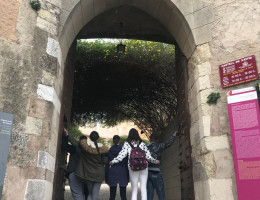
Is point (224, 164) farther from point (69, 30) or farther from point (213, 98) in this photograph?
point (69, 30)

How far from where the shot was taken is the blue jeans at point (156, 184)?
3.93m

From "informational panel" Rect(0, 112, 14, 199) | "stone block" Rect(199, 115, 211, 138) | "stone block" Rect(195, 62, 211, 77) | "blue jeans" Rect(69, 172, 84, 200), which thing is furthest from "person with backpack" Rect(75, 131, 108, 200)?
"stone block" Rect(195, 62, 211, 77)

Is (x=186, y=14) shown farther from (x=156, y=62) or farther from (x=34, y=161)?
(x=156, y=62)

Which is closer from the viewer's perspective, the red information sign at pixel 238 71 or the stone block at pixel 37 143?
the stone block at pixel 37 143

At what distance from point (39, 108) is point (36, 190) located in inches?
37.9

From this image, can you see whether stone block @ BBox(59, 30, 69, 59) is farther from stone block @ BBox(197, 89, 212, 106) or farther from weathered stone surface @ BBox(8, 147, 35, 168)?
stone block @ BBox(197, 89, 212, 106)

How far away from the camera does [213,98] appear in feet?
11.5

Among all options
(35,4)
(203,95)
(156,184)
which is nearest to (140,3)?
(35,4)

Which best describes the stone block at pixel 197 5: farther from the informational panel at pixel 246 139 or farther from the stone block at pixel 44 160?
the stone block at pixel 44 160

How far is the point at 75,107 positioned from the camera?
32.4ft

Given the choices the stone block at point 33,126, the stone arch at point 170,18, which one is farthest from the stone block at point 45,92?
the stone arch at point 170,18

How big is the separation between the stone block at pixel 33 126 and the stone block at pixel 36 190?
56 cm

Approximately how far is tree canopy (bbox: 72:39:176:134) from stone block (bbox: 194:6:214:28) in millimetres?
3801

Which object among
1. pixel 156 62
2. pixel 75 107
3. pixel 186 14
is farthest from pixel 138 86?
pixel 186 14
